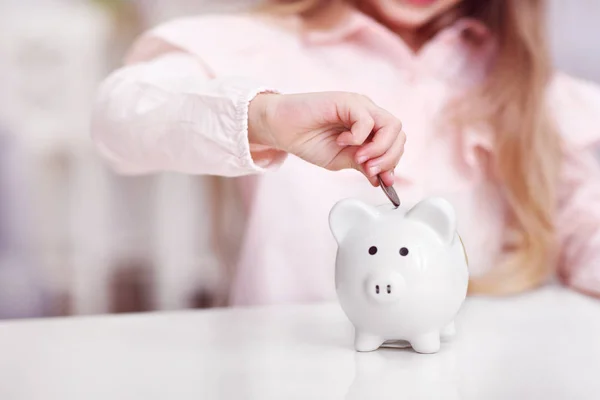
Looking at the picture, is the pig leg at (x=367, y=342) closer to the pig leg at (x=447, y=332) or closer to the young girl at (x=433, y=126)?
the pig leg at (x=447, y=332)

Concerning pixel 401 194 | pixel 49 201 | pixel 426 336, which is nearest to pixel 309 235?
pixel 401 194

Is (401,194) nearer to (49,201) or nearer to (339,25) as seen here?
(339,25)

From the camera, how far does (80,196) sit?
1.16 metres

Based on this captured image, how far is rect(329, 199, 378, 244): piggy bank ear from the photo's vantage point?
49 centimetres

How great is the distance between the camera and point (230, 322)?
60cm

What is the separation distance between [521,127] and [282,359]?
1.69 feet

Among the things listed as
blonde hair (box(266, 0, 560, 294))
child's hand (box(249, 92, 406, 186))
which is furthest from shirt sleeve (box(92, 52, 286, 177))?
blonde hair (box(266, 0, 560, 294))

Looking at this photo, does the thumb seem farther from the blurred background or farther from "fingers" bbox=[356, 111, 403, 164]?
the blurred background

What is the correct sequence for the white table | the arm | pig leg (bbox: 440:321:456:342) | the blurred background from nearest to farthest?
the white table < pig leg (bbox: 440:321:456:342) < the arm < the blurred background

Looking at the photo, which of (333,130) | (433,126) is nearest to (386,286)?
(333,130)

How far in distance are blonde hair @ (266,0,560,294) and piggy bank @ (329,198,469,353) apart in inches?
13.0

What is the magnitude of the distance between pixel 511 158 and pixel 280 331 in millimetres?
426

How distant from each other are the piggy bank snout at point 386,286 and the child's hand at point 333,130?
0.21 feet

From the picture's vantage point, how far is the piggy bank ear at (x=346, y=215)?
486mm
